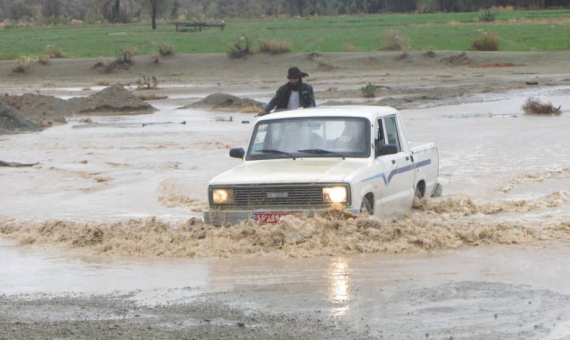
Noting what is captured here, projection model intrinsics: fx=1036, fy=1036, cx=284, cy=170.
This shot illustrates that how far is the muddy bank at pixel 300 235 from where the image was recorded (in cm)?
1041

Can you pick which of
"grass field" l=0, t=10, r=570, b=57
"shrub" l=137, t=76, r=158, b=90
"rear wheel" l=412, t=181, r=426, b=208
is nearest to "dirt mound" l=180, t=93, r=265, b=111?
"shrub" l=137, t=76, r=158, b=90

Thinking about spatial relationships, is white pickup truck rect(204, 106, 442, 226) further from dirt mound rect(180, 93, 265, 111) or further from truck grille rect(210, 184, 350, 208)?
dirt mound rect(180, 93, 265, 111)

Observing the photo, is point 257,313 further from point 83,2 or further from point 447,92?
point 83,2

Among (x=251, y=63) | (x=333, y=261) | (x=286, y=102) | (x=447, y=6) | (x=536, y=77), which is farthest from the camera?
(x=447, y=6)

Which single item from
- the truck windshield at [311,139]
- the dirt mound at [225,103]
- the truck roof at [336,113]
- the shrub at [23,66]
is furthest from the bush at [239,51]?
the truck windshield at [311,139]

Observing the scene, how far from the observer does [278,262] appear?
10023 millimetres

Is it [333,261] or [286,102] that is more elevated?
[286,102]

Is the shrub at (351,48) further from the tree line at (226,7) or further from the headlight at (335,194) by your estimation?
the tree line at (226,7)

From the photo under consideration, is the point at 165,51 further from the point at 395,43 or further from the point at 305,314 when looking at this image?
the point at 305,314

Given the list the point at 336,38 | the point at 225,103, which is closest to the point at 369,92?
the point at 225,103

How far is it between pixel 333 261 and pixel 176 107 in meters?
25.7

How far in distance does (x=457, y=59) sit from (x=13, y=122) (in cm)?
2611

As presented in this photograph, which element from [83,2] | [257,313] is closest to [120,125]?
[257,313]

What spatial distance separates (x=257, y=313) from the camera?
24.7 ft
